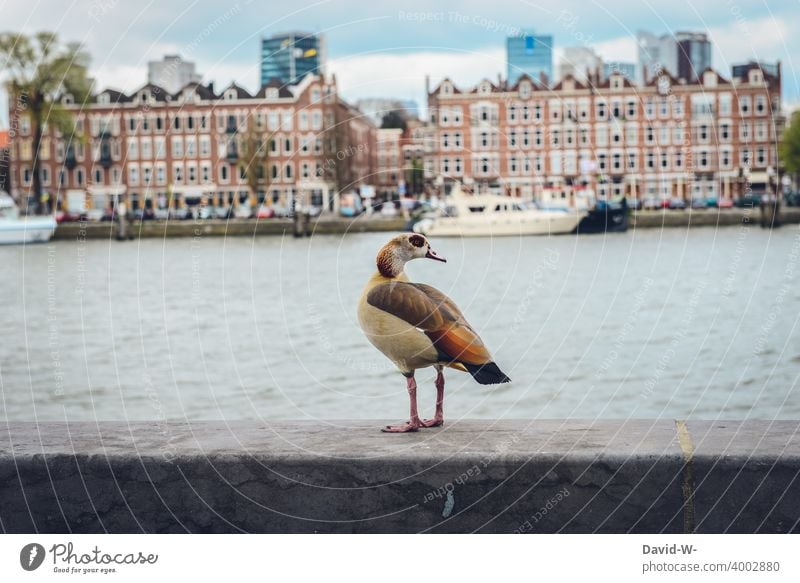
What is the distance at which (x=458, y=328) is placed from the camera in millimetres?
3623

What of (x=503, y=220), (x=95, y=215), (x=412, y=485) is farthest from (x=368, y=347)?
(x=95, y=215)

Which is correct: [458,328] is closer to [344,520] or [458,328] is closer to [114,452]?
[344,520]

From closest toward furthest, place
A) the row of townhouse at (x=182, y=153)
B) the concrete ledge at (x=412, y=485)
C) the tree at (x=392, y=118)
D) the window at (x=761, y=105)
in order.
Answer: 1. the concrete ledge at (x=412, y=485)
2. the tree at (x=392, y=118)
3. the row of townhouse at (x=182, y=153)
4. the window at (x=761, y=105)

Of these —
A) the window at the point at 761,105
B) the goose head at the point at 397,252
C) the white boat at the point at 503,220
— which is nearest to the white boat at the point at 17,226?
the white boat at the point at 503,220

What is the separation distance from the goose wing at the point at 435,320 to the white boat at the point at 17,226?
46818mm

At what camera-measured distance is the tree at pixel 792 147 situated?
62991 millimetres

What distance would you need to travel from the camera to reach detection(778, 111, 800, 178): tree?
63.0 meters

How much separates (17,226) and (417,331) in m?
47.9

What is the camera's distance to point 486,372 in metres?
3.60

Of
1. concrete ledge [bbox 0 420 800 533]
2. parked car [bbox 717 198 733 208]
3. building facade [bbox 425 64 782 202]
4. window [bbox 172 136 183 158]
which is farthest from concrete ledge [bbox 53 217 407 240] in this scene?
concrete ledge [bbox 0 420 800 533]

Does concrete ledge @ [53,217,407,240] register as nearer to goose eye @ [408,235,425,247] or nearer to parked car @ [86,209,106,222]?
parked car @ [86,209,106,222]

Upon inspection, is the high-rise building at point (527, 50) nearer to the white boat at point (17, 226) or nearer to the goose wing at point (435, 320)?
the goose wing at point (435, 320)

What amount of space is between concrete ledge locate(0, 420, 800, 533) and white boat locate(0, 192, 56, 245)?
46.9 meters
